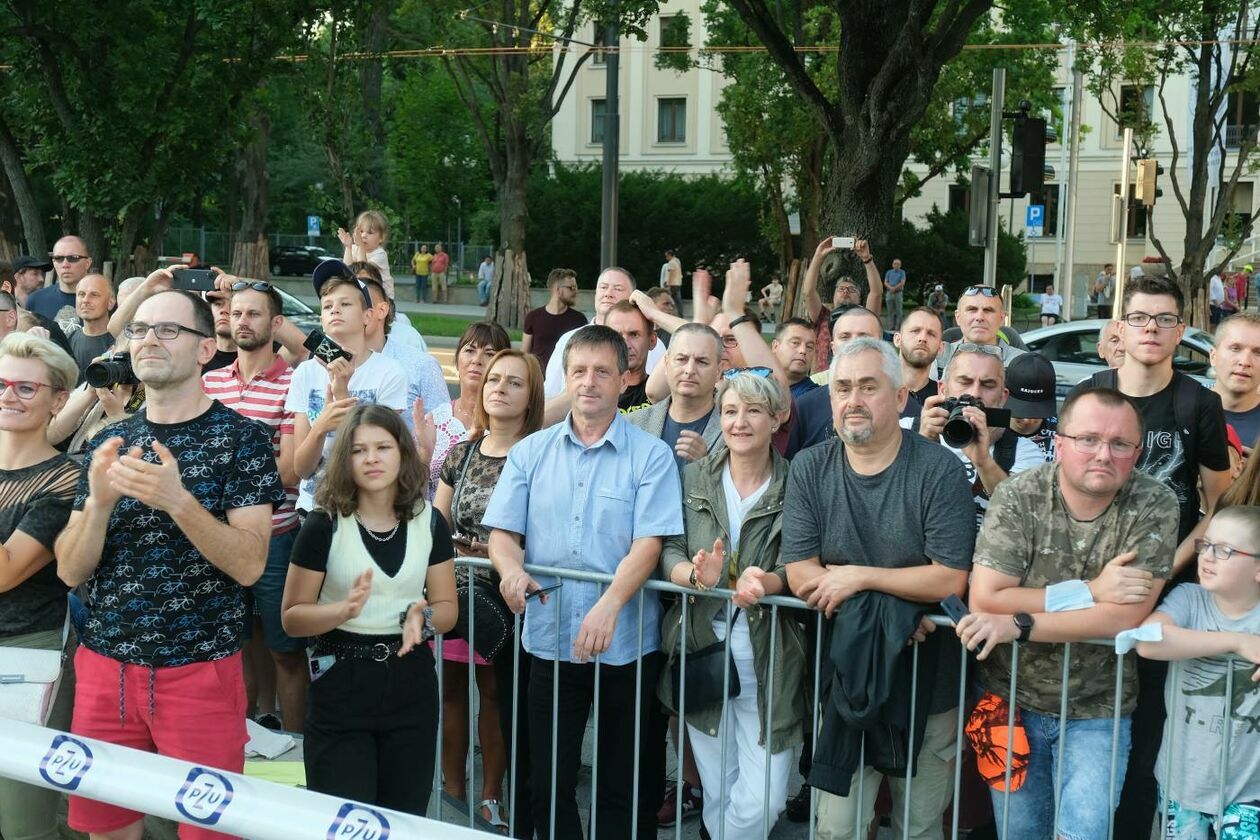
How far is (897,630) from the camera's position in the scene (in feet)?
13.3

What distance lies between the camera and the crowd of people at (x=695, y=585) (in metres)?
3.88

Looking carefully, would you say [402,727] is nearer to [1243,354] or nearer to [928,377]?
[928,377]

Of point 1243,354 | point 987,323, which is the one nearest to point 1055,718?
point 1243,354

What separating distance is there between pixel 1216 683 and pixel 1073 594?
479 mm

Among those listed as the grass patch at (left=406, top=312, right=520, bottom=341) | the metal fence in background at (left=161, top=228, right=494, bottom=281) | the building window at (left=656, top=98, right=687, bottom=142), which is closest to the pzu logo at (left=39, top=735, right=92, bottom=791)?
the grass patch at (left=406, top=312, right=520, bottom=341)

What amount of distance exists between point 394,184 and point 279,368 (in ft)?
150

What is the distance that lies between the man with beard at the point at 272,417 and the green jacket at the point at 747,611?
1.79m

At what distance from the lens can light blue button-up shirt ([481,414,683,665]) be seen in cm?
461

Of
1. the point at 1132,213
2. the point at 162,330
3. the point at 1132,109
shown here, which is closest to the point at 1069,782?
the point at 162,330

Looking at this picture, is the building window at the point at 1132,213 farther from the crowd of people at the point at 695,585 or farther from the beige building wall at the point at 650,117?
the beige building wall at the point at 650,117

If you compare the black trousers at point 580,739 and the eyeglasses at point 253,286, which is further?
the eyeglasses at point 253,286

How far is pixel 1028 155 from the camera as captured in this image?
47.3 feet

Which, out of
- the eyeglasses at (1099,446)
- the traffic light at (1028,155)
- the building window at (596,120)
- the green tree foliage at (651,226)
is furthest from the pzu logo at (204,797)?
the building window at (596,120)

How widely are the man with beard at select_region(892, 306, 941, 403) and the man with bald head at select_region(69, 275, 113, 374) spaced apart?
14.1 feet
